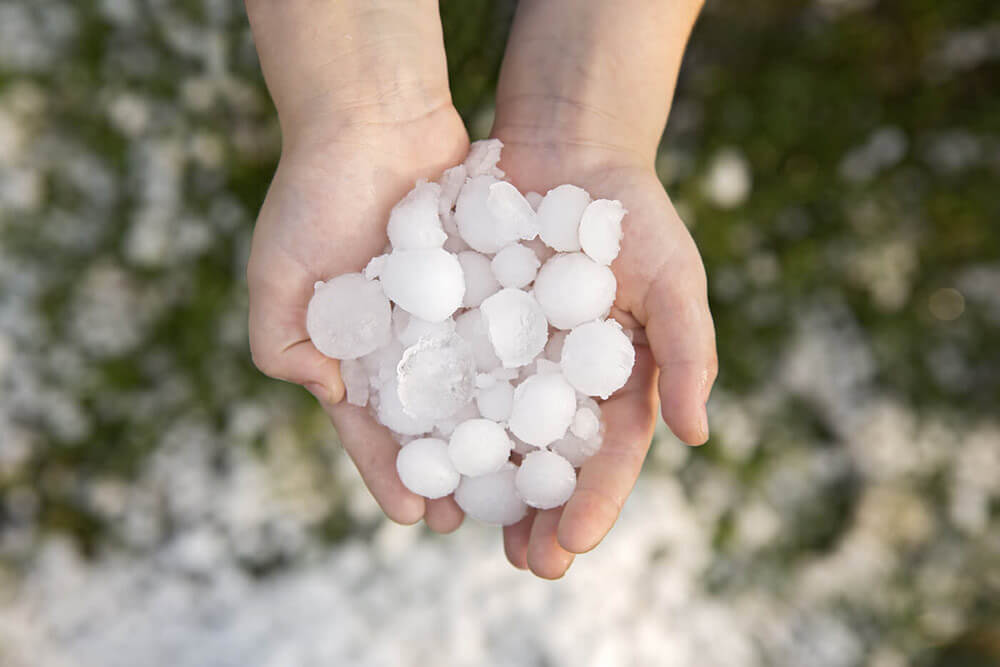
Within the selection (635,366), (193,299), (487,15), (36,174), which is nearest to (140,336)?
(193,299)

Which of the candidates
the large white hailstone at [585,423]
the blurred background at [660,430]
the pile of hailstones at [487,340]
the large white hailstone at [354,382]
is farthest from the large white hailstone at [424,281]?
the blurred background at [660,430]

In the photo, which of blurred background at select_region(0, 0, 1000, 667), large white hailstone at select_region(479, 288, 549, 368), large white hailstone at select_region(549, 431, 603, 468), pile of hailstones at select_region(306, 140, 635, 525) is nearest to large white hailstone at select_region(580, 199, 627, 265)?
pile of hailstones at select_region(306, 140, 635, 525)

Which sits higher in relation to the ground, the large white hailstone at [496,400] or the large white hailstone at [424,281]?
the large white hailstone at [424,281]

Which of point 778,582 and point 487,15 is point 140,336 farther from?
point 778,582

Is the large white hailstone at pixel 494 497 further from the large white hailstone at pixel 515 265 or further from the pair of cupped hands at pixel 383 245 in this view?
the large white hailstone at pixel 515 265

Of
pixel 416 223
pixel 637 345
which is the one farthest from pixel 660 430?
pixel 416 223

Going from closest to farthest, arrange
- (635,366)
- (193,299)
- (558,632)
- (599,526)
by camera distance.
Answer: (599,526)
(635,366)
(558,632)
(193,299)
